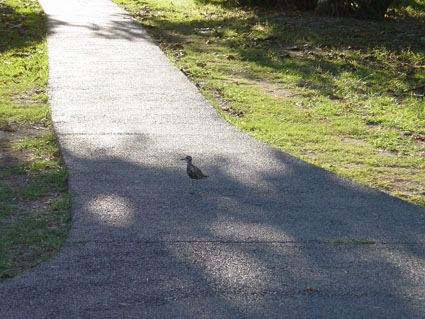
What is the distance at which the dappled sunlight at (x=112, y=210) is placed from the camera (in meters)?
4.55

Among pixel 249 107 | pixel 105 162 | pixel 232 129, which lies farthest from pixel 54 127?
pixel 249 107

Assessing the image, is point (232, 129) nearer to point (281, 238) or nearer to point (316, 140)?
point (316, 140)

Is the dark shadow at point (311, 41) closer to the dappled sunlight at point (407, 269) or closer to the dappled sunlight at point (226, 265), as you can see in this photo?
the dappled sunlight at point (407, 269)

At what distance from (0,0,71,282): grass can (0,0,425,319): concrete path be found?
139 mm

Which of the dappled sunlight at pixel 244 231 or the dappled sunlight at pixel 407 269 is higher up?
the dappled sunlight at pixel 407 269

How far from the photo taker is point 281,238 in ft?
14.4

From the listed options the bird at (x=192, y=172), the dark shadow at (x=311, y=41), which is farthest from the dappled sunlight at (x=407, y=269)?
the dark shadow at (x=311, y=41)

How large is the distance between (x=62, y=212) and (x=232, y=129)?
284 cm

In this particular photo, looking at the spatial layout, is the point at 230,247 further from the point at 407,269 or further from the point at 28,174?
the point at 28,174

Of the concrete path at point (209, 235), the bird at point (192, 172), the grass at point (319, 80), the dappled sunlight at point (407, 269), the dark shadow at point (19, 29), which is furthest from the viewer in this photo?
the dark shadow at point (19, 29)

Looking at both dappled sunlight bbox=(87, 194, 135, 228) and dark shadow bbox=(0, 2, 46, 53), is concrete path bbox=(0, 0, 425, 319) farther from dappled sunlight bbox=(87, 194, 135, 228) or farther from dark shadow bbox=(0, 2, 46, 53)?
dark shadow bbox=(0, 2, 46, 53)

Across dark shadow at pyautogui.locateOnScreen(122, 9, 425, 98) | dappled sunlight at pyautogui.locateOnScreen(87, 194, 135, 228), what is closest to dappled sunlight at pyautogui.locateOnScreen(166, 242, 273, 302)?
dappled sunlight at pyautogui.locateOnScreen(87, 194, 135, 228)

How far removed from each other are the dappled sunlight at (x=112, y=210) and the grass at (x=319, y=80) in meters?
2.17

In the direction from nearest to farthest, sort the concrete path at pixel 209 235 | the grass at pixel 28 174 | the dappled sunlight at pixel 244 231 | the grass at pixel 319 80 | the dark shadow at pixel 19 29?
the concrete path at pixel 209 235
the grass at pixel 28 174
the dappled sunlight at pixel 244 231
the grass at pixel 319 80
the dark shadow at pixel 19 29
